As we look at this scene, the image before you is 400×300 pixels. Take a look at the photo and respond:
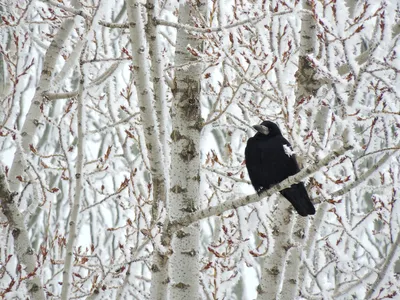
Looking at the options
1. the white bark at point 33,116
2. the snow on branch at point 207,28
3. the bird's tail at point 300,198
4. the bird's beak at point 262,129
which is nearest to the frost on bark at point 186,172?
the snow on branch at point 207,28

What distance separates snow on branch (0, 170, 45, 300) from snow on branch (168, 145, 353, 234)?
86cm

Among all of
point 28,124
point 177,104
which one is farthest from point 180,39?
point 28,124

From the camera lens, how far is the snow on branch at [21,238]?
Answer: 312 cm

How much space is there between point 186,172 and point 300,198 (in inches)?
30.0

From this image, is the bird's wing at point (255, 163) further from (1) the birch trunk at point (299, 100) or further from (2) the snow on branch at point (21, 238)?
(2) the snow on branch at point (21, 238)

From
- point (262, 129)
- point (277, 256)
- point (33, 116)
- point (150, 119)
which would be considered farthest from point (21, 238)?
point (262, 129)

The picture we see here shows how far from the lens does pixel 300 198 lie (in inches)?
131

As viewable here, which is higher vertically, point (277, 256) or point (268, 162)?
point (268, 162)

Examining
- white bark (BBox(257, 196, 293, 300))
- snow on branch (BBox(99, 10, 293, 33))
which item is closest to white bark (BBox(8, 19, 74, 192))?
snow on branch (BBox(99, 10, 293, 33))

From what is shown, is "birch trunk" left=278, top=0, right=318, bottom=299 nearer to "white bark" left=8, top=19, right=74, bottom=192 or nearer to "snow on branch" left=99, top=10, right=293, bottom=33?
"snow on branch" left=99, top=10, right=293, bottom=33

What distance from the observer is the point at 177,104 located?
3.04 meters

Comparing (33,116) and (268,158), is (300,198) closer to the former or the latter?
(268,158)

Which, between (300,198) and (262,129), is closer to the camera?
(300,198)

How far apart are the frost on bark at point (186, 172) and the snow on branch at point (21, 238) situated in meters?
0.78
